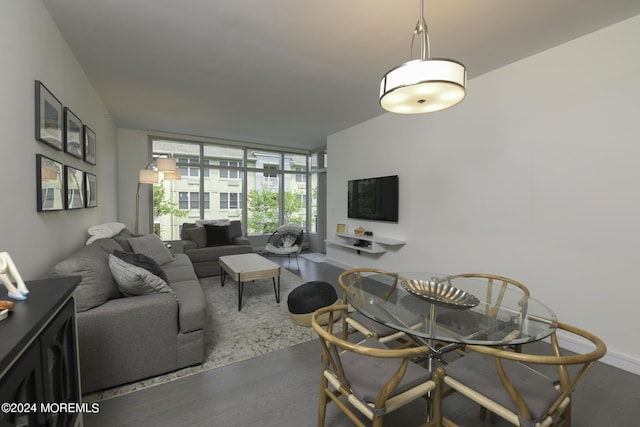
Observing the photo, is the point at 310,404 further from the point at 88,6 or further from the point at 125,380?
the point at 88,6

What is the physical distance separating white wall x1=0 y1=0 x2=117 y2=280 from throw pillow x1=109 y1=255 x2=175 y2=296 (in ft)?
1.44

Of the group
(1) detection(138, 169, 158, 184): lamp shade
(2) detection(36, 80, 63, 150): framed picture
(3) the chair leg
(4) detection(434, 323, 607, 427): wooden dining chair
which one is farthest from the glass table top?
(1) detection(138, 169, 158, 184): lamp shade

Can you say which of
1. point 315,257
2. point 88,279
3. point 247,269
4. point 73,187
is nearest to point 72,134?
point 73,187

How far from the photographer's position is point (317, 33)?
2293 millimetres

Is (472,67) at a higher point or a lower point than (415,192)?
higher

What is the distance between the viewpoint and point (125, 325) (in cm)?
187

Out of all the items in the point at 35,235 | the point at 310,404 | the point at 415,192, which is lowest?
the point at 310,404

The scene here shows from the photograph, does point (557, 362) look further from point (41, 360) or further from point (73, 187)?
point (73, 187)

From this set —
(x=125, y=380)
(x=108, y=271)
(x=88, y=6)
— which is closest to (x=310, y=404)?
(x=125, y=380)

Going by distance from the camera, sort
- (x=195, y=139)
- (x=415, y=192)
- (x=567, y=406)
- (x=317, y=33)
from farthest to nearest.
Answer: (x=195, y=139) → (x=415, y=192) → (x=317, y=33) → (x=567, y=406)

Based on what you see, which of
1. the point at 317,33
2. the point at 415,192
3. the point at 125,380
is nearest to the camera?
the point at 125,380

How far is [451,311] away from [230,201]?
575 cm

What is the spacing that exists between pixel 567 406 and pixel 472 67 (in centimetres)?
301

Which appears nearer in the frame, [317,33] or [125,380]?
A: [125,380]
